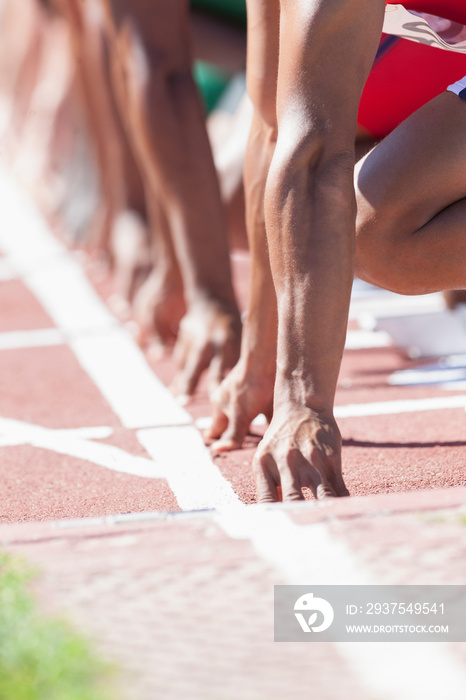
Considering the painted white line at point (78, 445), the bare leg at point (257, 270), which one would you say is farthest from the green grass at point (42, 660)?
the bare leg at point (257, 270)

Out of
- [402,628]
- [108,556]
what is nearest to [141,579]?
[108,556]

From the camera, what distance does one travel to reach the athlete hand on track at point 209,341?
4.18m

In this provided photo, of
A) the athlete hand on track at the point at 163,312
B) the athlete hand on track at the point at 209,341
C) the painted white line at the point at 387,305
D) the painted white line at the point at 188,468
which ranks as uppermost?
the painted white line at the point at 188,468

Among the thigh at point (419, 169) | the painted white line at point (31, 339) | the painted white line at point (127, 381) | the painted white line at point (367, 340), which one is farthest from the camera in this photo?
the painted white line at point (31, 339)

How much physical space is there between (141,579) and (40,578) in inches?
6.8

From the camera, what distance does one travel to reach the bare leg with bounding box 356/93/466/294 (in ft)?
9.32

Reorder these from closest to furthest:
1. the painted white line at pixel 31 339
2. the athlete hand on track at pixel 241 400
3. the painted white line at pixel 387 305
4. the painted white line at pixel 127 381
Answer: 1. the athlete hand on track at pixel 241 400
2. the painted white line at pixel 127 381
3. the painted white line at pixel 387 305
4. the painted white line at pixel 31 339

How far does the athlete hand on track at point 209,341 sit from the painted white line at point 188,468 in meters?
0.44

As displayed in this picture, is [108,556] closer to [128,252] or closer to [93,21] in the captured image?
[128,252]

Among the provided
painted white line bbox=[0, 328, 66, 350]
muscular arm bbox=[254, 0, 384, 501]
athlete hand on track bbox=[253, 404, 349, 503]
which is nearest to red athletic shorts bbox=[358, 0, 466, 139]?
muscular arm bbox=[254, 0, 384, 501]

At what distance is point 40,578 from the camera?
6.58ft

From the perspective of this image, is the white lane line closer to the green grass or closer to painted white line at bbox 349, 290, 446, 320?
the green grass

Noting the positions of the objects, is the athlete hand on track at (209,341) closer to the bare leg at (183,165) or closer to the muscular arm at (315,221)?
the bare leg at (183,165)

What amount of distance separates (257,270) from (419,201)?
1.82 ft
